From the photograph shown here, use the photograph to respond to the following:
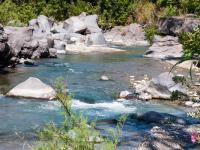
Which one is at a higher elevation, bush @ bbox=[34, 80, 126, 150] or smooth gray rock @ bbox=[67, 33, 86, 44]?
bush @ bbox=[34, 80, 126, 150]

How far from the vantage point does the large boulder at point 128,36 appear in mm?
34875

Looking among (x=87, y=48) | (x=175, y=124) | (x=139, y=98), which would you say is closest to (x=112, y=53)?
(x=87, y=48)

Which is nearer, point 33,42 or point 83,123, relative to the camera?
point 83,123

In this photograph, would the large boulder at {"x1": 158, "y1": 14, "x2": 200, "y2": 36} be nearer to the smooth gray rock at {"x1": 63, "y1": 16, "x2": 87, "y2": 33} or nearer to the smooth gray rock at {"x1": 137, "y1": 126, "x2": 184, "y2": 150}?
the smooth gray rock at {"x1": 63, "y1": 16, "x2": 87, "y2": 33}

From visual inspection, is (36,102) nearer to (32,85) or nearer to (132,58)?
(32,85)

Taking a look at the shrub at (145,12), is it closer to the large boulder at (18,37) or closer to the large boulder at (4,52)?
the large boulder at (18,37)

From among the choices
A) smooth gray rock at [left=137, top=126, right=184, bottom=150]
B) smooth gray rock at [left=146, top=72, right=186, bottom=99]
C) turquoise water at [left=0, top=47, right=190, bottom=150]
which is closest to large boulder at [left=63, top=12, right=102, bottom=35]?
turquoise water at [left=0, top=47, right=190, bottom=150]

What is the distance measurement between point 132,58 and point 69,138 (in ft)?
70.3

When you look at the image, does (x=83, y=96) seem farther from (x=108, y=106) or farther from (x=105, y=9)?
(x=105, y=9)

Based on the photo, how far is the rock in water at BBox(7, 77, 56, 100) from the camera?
14.7 metres

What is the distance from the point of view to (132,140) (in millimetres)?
9953

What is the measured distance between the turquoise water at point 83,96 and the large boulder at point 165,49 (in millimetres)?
924

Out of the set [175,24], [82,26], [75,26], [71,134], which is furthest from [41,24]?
[71,134]

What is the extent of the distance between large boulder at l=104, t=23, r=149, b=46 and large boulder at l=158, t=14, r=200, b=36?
10.5 feet
